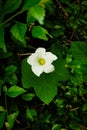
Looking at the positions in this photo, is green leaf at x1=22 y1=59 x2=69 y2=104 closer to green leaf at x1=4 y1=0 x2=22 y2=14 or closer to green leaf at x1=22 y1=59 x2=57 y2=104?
green leaf at x1=22 y1=59 x2=57 y2=104

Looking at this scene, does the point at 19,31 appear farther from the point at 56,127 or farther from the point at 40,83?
the point at 56,127

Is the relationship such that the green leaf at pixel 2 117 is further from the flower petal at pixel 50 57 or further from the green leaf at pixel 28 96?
the flower petal at pixel 50 57

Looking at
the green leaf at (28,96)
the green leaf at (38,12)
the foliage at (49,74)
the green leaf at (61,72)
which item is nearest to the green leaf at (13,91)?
the foliage at (49,74)

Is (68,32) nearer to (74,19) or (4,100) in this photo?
(74,19)

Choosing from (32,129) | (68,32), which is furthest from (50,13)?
(32,129)

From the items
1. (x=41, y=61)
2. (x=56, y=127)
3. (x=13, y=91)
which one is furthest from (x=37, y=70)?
(x=56, y=127)
